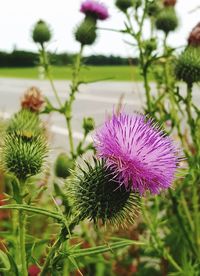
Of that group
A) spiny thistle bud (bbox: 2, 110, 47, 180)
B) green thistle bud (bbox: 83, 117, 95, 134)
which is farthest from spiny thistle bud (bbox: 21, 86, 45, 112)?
spiny thistle bud (bbox: 2, 110, 47, 180)

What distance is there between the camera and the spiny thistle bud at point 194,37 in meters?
3.72

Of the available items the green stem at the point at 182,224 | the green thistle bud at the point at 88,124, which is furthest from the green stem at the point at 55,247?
the green stem at the point at 182,224

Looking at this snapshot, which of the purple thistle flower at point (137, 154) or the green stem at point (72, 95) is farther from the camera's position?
the green stem at point (72, 95)

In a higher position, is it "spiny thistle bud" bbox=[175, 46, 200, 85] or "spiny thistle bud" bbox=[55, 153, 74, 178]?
"spiny thistle bud" bbox=[175, 46, 200, 85]

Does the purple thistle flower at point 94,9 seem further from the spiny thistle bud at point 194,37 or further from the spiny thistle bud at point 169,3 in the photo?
the spiny thistle bud at point 194,37

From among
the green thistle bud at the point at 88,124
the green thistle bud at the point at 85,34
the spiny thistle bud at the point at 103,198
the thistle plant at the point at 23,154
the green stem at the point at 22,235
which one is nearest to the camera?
the green stem at the point at 22,235

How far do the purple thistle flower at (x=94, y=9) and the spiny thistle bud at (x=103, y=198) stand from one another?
295cm

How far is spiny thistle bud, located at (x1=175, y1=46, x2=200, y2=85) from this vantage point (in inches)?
136

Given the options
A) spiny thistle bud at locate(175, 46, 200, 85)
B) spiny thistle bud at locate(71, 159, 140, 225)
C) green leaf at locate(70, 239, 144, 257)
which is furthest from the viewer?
spiny thistle bud at locate(175, 46, 200, 85)

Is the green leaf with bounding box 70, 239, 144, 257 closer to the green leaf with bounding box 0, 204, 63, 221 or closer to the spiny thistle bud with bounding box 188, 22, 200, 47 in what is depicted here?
the green leaf with bounding box 0, 204, 63, 221

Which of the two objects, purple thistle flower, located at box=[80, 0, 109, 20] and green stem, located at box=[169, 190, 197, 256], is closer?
green stem, located at box=[169, 190, 197, 256]

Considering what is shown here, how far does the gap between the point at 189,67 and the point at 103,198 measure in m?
1.78

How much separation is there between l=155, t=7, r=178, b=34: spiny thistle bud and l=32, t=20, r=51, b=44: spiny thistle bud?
2.94ft

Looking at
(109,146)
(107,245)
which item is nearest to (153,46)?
(109,146)
